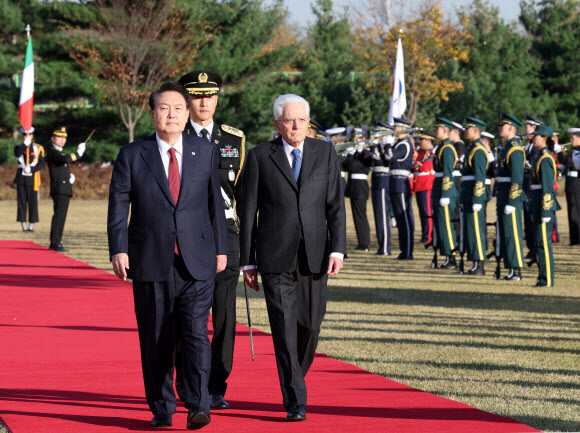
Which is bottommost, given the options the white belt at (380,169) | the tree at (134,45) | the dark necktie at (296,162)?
the dark necktie at (296,162)

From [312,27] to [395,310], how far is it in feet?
146

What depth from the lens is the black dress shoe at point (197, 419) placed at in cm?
492

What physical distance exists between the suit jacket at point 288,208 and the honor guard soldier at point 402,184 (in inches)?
395

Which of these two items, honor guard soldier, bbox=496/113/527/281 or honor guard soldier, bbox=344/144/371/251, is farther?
honor guard soldier, bbox=344/144/371/251

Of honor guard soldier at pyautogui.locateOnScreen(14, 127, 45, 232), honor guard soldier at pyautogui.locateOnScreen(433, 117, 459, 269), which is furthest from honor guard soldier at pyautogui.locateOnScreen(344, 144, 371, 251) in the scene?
honor guard soldier at pyautogui.locateOnScreen(14, 127, 45, 232)

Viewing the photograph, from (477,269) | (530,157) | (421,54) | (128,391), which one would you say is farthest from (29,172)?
(421,54)

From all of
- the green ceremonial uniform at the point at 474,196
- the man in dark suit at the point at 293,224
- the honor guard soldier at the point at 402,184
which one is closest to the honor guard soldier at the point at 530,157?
Result: the green ceremonial uniform at the point at 474,196

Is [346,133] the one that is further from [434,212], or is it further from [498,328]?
[498,328]

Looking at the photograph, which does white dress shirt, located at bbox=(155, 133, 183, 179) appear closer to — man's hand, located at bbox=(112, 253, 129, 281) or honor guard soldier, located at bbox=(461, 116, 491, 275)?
man's hand, located at bbox=(112, 253, 129, 281)

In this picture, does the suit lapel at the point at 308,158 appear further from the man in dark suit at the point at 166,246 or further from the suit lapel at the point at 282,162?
the man in dark suit at the point at 166,246

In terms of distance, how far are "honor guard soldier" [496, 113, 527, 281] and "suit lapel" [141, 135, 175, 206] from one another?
23.0 ft

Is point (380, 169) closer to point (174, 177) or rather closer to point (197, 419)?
point (174, 177)

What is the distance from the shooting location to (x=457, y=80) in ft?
153

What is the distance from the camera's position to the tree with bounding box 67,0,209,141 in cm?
4072
